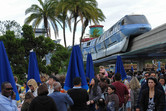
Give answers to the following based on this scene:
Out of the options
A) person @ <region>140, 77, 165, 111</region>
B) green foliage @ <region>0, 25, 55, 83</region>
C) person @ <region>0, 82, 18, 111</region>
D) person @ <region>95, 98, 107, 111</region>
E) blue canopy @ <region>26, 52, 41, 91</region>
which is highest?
green foliage @ <region>0, 25, 55, 83</region>

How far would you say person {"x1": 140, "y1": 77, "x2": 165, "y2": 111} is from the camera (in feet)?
20.3

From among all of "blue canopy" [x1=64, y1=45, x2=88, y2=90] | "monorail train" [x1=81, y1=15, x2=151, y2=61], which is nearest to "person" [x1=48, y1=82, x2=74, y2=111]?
"blue canopy" [x1=64, y1=45, x2=88, y2=90]

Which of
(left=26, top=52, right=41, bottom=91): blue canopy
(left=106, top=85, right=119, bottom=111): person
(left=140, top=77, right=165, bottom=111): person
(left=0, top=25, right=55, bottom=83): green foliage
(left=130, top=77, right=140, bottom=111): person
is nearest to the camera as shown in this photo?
(left=140, top=77, right=165, bottom=111): person

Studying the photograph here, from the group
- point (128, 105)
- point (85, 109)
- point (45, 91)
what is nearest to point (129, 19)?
point (128, 105)

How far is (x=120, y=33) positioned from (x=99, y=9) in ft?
31.1

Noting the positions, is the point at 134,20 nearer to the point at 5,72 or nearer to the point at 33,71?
the point at 33,71

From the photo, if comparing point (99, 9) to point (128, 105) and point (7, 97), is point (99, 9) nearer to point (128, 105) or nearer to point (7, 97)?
point (128, 105)

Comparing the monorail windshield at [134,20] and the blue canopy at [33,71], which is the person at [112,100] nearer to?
the blue canopy at [33,71]

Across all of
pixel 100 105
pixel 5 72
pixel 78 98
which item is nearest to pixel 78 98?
pixel 78 98

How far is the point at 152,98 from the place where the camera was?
627 cm

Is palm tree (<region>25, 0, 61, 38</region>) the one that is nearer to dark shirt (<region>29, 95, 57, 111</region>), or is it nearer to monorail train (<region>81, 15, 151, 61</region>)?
monorail train (<region>81, 15, 151, 61</region>)

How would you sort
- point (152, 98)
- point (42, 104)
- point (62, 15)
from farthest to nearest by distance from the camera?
point (62, 15) → point (152, 98) → point (42, 104)

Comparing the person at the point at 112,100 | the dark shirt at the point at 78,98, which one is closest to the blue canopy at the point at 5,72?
the dark shirt at the point at 78,98

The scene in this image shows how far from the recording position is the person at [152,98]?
6195 millimetres
